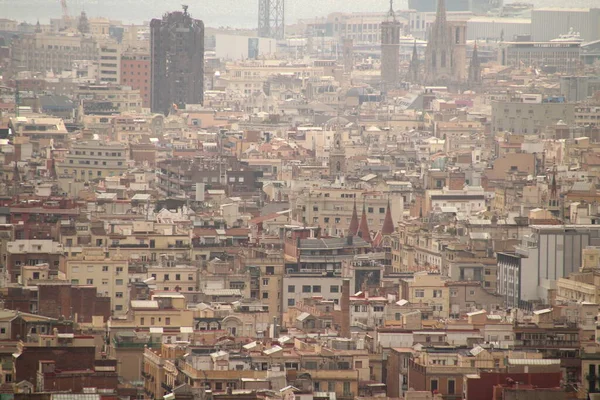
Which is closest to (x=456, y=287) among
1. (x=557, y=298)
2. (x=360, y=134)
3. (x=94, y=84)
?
(x=557, y=298)

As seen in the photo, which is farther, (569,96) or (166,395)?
(569,96)

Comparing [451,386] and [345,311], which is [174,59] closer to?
[345,311]

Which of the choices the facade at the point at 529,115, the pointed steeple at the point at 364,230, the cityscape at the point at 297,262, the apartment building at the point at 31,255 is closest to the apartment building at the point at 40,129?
the cityscape at the point at 297,262

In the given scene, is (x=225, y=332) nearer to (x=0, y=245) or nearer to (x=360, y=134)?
(x=0, y=245)

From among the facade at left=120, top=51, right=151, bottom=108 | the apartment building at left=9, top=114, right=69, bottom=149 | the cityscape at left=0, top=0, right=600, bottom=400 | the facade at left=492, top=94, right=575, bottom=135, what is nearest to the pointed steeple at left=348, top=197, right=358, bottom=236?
the cityscape at left=0, top=0, right=600, bottom=400

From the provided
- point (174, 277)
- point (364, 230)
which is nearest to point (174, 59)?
point (364, 230)

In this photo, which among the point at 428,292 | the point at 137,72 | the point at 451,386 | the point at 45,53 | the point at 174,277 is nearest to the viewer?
the point at 451,386
